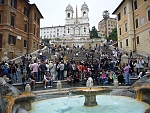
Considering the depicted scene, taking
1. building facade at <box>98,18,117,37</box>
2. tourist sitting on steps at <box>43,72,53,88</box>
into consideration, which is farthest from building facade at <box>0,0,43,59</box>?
building facade at <box>98,18,117,37</box>

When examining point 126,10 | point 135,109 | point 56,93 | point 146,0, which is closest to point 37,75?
point 56,93

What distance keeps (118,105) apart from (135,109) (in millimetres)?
994

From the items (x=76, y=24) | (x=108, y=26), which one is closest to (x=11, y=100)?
(x=76, y=24)

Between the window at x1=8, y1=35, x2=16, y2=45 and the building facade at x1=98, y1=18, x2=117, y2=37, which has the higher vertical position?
the building facade at x1=98, y1=18, x2=117, y2=37

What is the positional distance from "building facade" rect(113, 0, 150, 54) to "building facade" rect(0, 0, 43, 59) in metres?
20.3

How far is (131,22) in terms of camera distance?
3141 cm

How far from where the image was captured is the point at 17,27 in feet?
96.3

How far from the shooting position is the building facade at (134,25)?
26188 millimetres

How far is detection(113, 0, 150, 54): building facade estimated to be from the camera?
85.9ft

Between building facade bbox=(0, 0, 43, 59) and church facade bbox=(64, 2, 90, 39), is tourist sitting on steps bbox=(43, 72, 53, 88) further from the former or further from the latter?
church facade bbox=(64, 2, 90, 39)

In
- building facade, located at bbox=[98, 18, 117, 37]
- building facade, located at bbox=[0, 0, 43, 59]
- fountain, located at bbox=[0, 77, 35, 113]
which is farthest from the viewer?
building facade, located at bbox=[98, 18, 117, 37]

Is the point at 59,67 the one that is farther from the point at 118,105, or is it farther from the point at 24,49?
the point at 24,49

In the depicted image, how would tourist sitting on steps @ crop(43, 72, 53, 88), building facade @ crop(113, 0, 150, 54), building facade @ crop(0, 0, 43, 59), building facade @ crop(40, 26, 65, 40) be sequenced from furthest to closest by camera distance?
building facade @ crop(40, 26, 65, 40) < building facade @ crop(113, 0, 150, 54) < building facade @ crop(0, 0, 43, 59) < tourist sitting on steps @ crop(43, 72, 53, 88)

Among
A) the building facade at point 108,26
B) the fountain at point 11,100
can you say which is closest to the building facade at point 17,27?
the fountain at point 11,100
